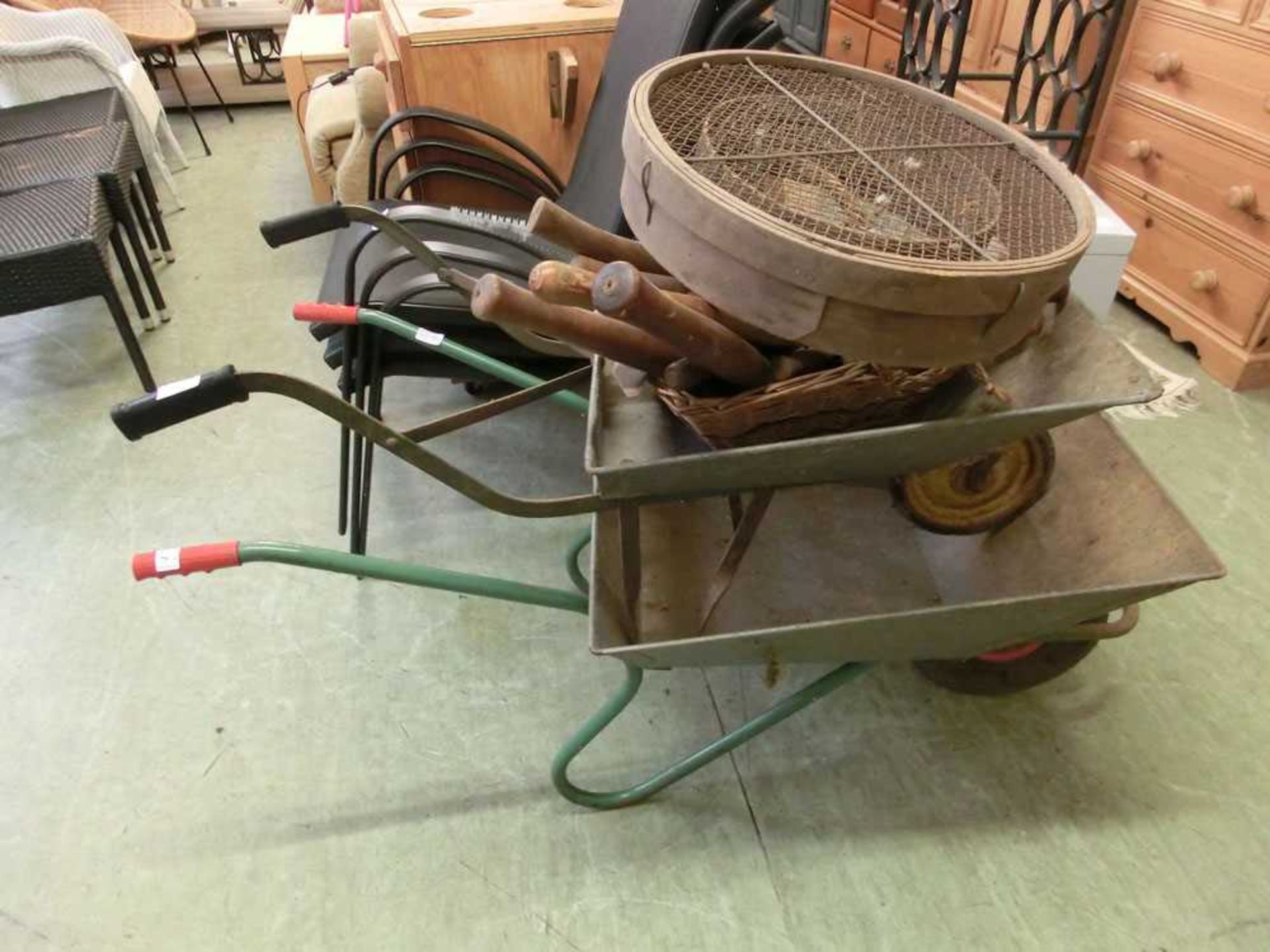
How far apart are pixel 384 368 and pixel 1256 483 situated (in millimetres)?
1961

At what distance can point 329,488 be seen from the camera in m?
1.90

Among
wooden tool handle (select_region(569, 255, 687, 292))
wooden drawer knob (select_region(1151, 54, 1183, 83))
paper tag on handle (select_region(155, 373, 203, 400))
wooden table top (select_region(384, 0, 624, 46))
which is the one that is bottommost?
wooden tool handle (select_region(569, 255, 687, 292))

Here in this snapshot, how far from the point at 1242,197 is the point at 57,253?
9.44 feet

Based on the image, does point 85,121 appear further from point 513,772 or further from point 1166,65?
point 1166,65

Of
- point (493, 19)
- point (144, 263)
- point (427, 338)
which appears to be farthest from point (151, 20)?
point (427, 338)

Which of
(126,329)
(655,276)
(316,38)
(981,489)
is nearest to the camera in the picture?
(655,276)

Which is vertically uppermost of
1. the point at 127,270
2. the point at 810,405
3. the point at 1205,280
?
the point at 810,405

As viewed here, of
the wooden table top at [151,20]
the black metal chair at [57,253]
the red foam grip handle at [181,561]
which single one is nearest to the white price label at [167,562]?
the red foam grip handle at [181,561]

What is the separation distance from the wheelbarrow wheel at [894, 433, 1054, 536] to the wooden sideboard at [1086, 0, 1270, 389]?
1.40 metres

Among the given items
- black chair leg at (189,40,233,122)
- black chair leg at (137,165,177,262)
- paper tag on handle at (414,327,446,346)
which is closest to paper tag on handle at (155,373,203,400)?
paper tag on handle at (414,327,446,346)

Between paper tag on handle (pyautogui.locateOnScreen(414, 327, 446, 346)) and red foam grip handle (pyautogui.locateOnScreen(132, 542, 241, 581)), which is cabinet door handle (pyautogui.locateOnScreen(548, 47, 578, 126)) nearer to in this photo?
paper tag on handle (pyautogui.locateOnScreen(414, 327, 446, 346))

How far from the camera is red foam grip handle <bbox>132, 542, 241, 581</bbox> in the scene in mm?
833

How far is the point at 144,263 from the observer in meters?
2.47

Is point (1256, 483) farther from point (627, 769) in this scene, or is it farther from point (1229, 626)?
point (627, 769)
